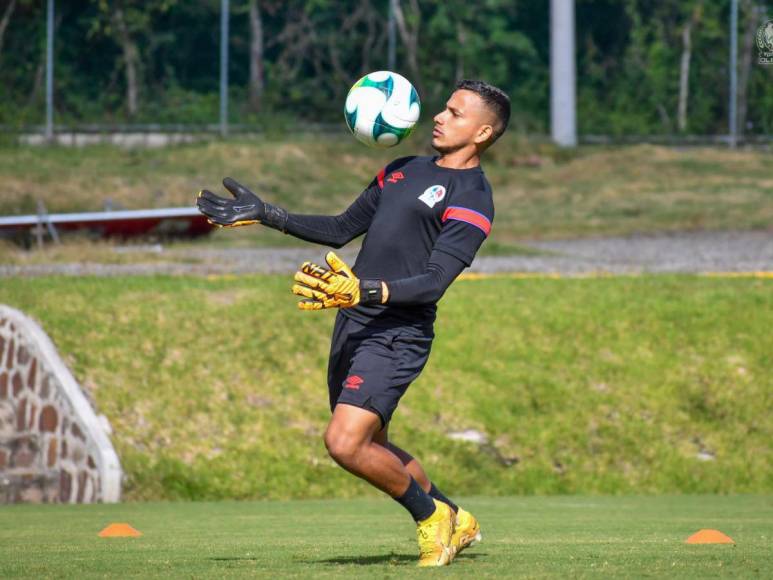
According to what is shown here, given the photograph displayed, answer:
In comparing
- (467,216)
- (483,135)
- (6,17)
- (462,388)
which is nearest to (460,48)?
(6,17)

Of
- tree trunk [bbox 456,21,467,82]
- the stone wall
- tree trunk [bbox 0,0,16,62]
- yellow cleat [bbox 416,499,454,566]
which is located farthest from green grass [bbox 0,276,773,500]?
tree trunk [bbox 456,21,467,82]

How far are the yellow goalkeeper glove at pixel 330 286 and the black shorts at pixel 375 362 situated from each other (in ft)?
1.45

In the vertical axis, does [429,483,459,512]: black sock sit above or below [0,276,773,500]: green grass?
above

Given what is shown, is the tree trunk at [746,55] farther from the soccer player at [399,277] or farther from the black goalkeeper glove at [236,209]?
the black goalkeeper glove at [236,209]

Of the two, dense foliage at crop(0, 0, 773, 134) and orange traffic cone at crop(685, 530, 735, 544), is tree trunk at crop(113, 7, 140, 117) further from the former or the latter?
orange traffic cone at crop(685, 530, 735, 544)

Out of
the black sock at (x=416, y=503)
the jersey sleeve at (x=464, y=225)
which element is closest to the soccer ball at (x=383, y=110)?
the jersey sleeve at (x=464, y=225)

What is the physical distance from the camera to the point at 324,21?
40.5m

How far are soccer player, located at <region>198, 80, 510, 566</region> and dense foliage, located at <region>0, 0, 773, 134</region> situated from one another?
28654mm

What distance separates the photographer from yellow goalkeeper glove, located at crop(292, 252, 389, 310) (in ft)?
22.0

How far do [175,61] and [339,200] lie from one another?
8.60 meters

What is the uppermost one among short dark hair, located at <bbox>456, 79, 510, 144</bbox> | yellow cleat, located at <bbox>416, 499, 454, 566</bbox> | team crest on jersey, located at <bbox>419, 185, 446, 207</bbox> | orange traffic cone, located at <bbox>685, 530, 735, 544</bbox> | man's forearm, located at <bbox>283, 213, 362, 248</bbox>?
Answer: short dark hair, located at <bbox>456, 79, 510, 144</bbox>

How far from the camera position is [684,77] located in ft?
133

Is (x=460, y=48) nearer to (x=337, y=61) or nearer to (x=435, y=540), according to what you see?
(x=337, y=61)

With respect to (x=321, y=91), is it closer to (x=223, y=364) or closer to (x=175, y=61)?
(x=175, y=61)
